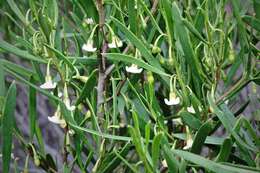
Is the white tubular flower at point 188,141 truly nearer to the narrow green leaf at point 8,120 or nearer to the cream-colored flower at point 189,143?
the cream-colored flower at point 189,143

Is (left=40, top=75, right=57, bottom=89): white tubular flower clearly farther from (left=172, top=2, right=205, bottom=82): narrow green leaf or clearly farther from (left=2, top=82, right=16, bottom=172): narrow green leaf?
(left=172, top=2, right=205, bottom=82): narrow green leaf

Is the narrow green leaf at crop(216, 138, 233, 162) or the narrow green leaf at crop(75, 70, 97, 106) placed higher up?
the narrow green leaf at crop(75, 70, 97, 106)

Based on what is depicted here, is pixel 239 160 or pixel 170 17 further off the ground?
pixel 170 17

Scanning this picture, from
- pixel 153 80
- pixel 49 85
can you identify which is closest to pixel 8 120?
pixel 49 85

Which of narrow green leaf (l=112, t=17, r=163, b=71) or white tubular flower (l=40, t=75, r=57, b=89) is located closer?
narrow green leaf (l=112, t=17, r=163, b=71)

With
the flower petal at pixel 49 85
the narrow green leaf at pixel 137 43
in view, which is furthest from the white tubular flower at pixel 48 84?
the narrow green leaf at pixel 137 43

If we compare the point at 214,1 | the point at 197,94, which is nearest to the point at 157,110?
the point at 197,94

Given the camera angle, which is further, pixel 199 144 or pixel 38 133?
pixel 38 133

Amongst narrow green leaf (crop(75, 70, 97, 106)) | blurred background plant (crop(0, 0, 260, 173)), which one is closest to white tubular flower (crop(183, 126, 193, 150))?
blurred background plant (crop(0, 0, 260, 173))

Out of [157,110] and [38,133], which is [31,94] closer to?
[38,133]

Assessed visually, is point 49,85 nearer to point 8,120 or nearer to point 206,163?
point 8,120

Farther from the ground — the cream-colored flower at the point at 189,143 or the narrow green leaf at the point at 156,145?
the narrow green leaf at the point at 156,145
